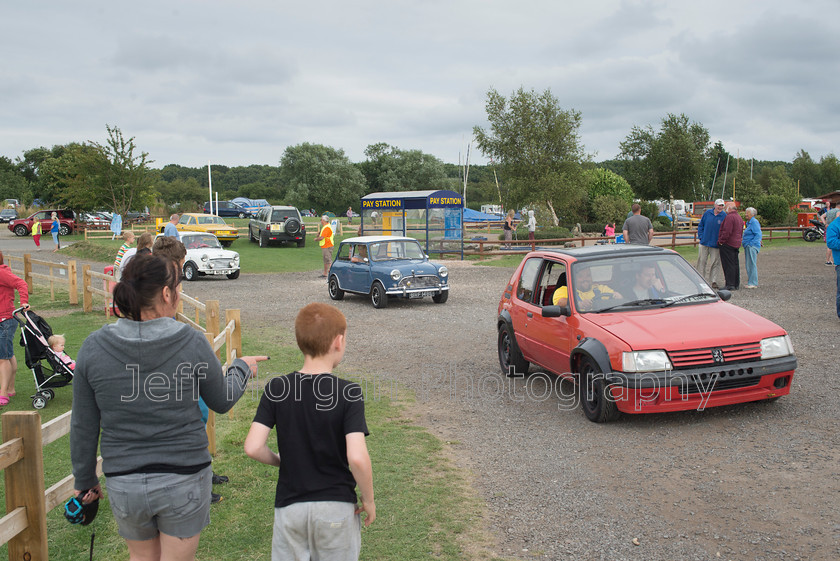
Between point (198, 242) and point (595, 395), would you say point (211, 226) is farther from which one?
point (595, 395)

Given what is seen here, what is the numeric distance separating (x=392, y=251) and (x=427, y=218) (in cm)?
1312

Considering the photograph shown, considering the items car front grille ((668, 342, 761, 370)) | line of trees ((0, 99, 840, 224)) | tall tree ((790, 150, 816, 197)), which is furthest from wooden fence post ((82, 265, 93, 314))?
tall tree ((790, 150, 816, 197))

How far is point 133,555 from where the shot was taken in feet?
10.2

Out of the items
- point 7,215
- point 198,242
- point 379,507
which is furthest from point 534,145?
point 7,215

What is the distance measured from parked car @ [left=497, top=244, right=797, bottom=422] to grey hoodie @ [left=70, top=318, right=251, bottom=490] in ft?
14.6

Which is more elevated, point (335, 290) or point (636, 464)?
point (636, 464)

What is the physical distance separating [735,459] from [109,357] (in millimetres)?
4945

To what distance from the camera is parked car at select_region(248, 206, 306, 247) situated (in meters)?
36.8

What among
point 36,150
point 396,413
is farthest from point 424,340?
point 36,150

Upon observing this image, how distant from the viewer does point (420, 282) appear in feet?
54.2

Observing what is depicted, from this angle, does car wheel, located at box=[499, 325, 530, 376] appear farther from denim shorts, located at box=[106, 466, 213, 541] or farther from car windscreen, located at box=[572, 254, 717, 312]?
denim shorts, located at box=[106, 466, 213, 541]

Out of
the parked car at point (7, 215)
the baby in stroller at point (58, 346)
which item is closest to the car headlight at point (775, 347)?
the baby in stroller at point (58, 346)

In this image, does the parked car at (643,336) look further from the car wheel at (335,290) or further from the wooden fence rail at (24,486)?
the car wheel at (335,290)

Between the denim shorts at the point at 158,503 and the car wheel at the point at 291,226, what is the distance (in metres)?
34.6
